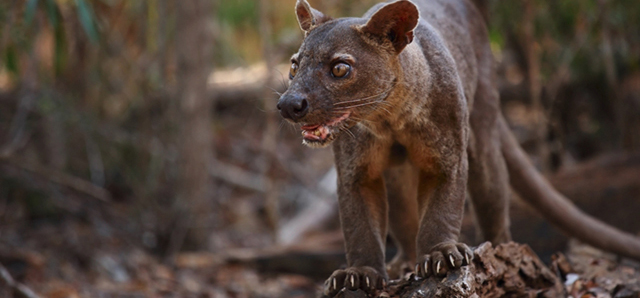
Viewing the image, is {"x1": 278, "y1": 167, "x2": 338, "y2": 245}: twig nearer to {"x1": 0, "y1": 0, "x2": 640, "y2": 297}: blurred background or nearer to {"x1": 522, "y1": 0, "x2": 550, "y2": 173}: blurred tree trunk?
{"x1": 0, "y1": 0, "x2": 640, "y2": 297}: blurred background

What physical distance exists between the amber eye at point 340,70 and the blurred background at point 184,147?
264cm

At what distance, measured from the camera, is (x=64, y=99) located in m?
7.41

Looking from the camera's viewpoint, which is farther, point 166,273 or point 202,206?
point 202,206

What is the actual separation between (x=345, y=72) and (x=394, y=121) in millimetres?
426

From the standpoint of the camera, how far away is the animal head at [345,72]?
3178 mm

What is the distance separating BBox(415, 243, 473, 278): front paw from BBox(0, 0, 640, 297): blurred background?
3.10 meters

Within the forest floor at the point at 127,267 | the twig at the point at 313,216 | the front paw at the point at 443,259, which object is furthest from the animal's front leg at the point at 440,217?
the twig at the point at 313,216

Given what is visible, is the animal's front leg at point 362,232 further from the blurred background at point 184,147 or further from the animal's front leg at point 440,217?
the blurred background at point 184,147

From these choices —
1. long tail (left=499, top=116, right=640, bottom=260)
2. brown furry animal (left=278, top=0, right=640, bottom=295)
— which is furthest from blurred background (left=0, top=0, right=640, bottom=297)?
brown furry animal (left=278, top=0, right=640, bottom=295)

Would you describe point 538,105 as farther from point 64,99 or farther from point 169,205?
point 64,99

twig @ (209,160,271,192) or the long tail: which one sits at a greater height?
twig @ (209,160,271,192)

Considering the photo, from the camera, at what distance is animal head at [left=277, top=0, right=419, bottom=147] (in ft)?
10.4

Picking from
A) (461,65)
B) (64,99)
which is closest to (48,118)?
(64,99)

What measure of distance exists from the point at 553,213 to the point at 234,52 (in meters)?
6.40
